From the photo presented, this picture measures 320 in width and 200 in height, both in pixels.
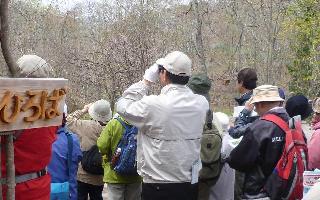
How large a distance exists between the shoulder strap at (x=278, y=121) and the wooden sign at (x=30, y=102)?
5.26 ft

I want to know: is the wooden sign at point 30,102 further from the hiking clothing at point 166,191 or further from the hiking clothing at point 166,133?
the hiking clothing at point 166,191

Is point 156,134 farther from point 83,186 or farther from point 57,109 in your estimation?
point 83,186

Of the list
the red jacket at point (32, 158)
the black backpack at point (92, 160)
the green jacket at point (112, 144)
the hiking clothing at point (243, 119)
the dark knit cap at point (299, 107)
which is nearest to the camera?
the red jacket at point (32, 158)

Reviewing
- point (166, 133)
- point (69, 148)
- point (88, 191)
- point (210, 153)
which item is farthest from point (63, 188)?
point (88, 191)

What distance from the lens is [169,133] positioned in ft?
10.5

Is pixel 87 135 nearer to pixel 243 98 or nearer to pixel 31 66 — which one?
pixel 243 98

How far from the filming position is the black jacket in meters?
3.41

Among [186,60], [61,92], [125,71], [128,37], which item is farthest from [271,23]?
[61,92]

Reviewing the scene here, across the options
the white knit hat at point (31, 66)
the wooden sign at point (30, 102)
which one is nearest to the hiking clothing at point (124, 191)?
the white knit hat at point (31, 66)

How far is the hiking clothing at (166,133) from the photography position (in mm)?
3195

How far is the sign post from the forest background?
15.2 ft

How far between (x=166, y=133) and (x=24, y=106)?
120 centimetres

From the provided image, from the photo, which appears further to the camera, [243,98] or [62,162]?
[243,98]

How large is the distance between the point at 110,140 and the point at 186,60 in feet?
4.53
